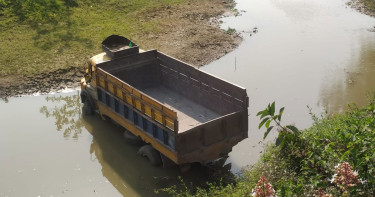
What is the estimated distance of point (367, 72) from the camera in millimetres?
15727

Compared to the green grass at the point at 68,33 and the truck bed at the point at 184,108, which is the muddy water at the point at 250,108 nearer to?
the truck bed at the point at 184,108

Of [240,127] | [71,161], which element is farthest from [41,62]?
[240,127]

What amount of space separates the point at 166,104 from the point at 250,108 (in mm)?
2451

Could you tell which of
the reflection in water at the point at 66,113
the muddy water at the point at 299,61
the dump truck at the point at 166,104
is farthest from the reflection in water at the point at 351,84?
the reflection in water at the point at 66,113

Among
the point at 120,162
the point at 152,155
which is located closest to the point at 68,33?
the point at 120,162

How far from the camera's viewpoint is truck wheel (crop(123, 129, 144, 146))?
11.4m

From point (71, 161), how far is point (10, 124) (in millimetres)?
2826

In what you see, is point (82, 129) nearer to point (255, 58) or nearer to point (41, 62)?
point (41, 62)

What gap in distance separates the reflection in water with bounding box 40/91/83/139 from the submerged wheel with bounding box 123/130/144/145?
5.20ft

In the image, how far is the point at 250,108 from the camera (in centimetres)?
1334

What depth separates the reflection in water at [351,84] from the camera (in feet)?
44.9

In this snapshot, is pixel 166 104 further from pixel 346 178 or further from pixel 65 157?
pixel 346 178

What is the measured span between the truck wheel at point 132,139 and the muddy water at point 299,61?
2102 millimetres

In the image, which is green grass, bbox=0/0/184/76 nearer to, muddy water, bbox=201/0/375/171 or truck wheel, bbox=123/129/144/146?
muddy water, bbox=201/0/375/171
